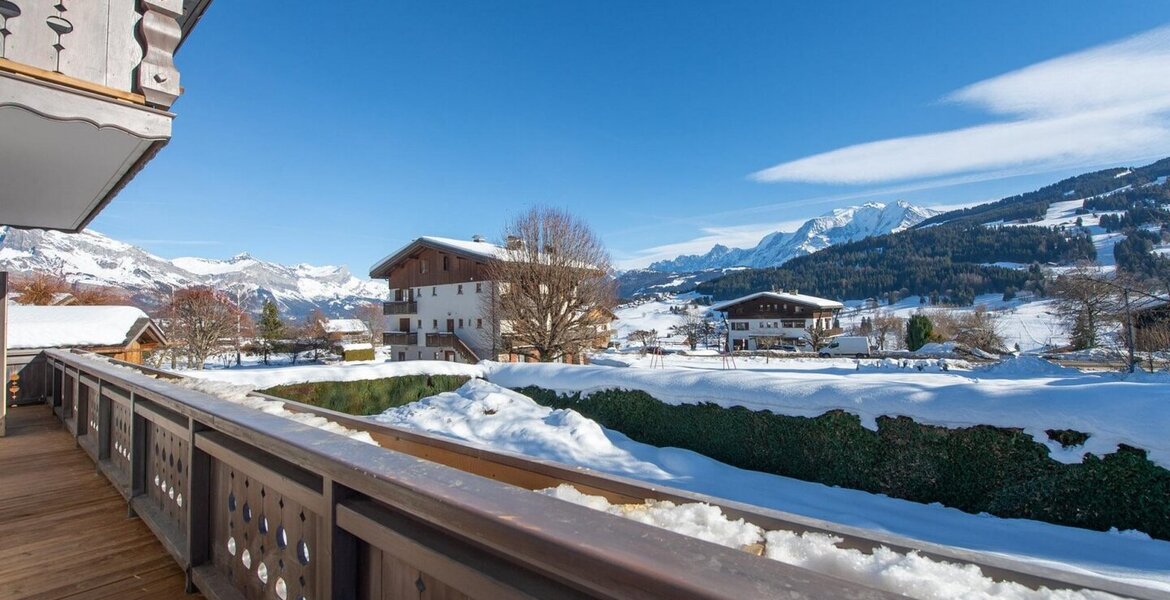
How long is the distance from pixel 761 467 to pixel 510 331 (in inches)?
533

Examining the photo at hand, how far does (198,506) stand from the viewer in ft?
7.18

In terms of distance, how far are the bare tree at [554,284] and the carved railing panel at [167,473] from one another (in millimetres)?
15909

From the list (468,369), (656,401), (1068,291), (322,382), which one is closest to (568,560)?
Answer: (656,401)

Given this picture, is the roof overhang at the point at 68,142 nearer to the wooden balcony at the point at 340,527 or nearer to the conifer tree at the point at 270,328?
the wooden balcony at the point at 340,527

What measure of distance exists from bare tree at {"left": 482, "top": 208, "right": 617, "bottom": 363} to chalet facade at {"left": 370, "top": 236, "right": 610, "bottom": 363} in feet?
5.62

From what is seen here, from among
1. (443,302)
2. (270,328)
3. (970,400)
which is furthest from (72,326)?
(270,328)

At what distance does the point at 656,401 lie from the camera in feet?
34.6

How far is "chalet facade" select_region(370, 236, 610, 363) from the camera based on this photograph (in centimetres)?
2438

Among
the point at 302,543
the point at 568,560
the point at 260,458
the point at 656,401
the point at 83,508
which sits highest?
the point at 568,560

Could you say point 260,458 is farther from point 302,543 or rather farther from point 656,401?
point 656,401

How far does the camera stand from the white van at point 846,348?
116 feet

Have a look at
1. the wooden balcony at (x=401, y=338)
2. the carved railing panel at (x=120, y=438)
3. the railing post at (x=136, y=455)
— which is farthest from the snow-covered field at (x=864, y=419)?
the wooden balcony at (x=401, y=338)

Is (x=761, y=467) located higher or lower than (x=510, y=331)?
lower

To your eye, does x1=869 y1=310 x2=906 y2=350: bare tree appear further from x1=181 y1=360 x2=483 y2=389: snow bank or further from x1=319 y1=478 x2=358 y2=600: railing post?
x1=319 y1=478 x2=358 y2=600: railing post
